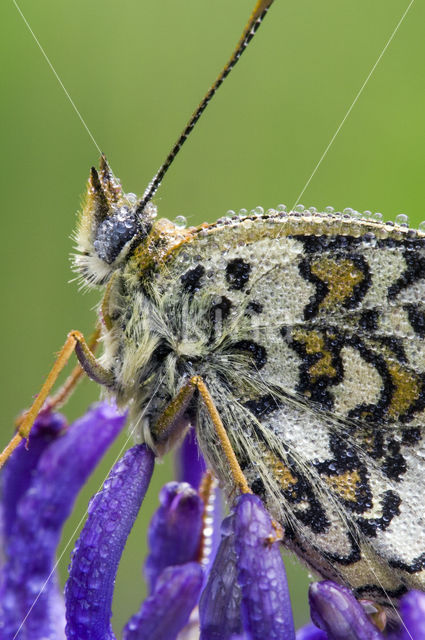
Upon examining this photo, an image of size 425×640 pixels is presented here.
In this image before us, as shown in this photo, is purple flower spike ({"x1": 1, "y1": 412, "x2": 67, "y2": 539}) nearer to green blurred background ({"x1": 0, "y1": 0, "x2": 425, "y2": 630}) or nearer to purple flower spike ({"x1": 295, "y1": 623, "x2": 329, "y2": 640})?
purple flower spike ({"x1": 295, "y1": 623, "x2": 329, "y2": 640})

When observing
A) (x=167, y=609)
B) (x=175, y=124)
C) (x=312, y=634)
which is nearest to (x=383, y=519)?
(x=312, y=634)

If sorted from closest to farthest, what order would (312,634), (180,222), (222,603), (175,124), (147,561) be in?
(222,603) < (312,634) < (147,561) < (180,222) < (175,124)

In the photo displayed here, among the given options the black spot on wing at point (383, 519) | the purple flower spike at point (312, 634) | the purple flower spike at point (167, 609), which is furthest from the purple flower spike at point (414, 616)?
the purple flower spike at point (167, 609)

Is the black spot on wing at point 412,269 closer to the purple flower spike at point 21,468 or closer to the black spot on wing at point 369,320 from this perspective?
the black spot on wing at point 369,320

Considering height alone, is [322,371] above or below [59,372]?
above

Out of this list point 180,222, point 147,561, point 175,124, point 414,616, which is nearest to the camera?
point 414,616

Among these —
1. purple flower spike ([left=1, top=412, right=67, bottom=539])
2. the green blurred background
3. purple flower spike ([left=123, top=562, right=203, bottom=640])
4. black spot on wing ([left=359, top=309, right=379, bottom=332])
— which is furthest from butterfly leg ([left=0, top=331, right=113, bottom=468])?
the green blurred background

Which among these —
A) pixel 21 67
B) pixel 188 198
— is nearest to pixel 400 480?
pixel 188 198

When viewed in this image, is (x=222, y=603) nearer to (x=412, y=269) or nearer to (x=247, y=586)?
(x=247, y=586)
